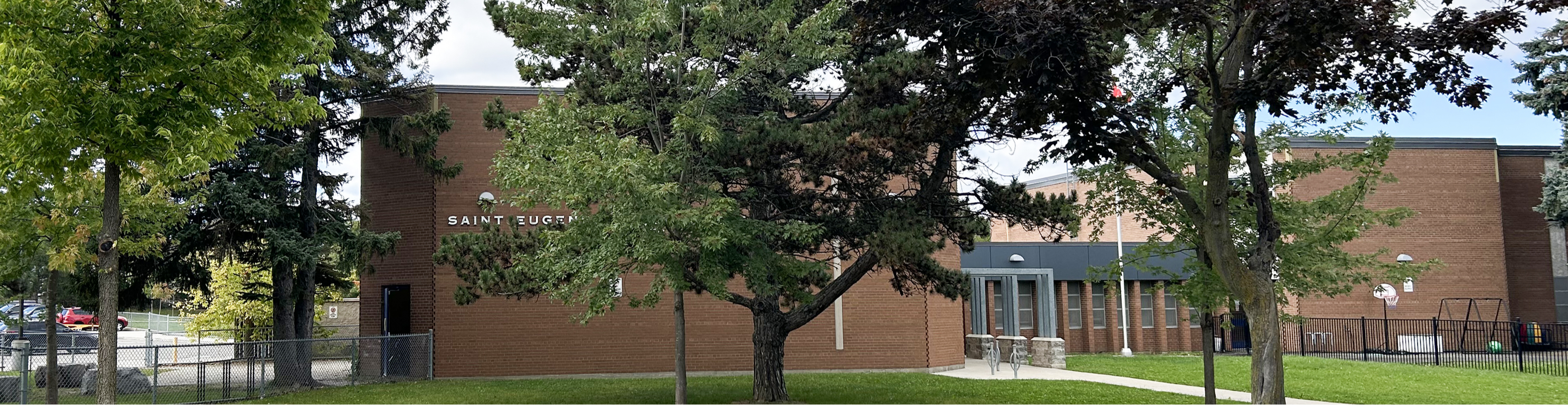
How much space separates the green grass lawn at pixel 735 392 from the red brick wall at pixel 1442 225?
61.4 feet

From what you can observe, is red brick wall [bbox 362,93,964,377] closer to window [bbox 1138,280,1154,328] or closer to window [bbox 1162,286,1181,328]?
window [bbox 1138,280,1154,328]

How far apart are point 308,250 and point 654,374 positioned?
25.8 feet

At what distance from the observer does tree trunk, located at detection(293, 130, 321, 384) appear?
2212 centimetres

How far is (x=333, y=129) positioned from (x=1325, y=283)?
19485 millimetres

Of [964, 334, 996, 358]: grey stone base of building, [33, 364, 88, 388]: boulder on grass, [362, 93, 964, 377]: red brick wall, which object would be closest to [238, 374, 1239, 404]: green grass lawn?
[362, 93, 964, 377]: red brick wall

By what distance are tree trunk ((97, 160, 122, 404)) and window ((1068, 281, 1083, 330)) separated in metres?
28.2

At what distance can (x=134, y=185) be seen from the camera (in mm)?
16281

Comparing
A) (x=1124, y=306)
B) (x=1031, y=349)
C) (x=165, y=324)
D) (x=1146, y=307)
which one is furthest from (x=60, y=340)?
(x=1146, y=307)

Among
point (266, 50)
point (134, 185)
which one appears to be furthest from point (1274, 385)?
point (134, 185)

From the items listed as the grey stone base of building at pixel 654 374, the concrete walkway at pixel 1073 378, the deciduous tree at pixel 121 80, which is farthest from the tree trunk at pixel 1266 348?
the grey stone base of building at pixel 654 374

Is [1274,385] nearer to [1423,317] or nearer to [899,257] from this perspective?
[899,257]

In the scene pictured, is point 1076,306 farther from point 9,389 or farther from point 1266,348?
point 9,389

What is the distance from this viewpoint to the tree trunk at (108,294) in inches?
468

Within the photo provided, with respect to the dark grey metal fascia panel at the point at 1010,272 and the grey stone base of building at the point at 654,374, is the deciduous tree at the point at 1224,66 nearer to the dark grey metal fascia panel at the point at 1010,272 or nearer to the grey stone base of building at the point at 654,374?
the grey stone base of building at the point at 654,374
